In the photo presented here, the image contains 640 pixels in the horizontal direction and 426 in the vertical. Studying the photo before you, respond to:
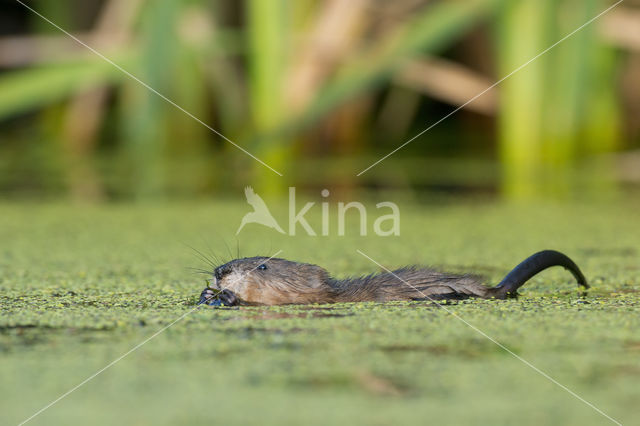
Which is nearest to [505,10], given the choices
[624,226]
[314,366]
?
[624,226]

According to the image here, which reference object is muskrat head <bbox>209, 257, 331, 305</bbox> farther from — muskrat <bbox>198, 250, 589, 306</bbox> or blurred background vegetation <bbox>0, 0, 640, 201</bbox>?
blurred background vegetation <bbox>0, 0, 640, 201</bbox>

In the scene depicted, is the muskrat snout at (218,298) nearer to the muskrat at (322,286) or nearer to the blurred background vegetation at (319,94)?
the muskrat at (322,286)

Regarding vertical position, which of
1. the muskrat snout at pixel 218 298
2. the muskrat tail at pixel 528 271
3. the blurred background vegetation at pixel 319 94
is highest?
the blurred background vegetation at pixel 319 94

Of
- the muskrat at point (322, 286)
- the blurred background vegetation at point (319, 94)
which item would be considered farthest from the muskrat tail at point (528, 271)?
the blurred background vegetation at point (319, 94)

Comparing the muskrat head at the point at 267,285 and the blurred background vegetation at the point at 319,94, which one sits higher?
the blurred background vegetation at the point at 319,94

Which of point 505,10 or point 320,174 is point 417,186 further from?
point 505,10

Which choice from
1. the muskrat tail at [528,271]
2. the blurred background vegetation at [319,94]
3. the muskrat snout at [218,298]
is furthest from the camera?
the blurred background vegetation at [319,94]

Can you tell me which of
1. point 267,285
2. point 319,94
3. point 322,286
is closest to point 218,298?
point 267,285

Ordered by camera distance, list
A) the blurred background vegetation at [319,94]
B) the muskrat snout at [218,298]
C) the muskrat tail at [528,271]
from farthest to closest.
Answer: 1. the blurred background vegetation at [319,94]
2. the muskrat tail at [528,271]
3. the muskrat snout at [218,298]
